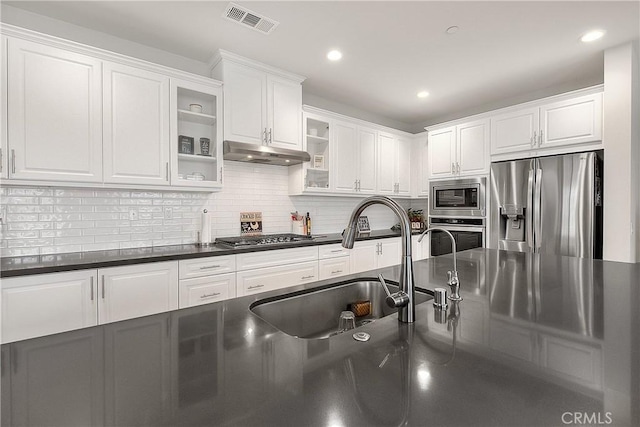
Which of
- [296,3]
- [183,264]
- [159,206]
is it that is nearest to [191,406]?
[183,264]

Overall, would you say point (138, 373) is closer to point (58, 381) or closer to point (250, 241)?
point (58, 381)

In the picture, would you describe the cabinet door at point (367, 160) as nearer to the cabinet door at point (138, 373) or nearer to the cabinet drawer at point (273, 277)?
the cabinet drawer at point (273, 277)

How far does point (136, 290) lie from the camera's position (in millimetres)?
2154

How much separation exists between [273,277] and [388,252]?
1749mm

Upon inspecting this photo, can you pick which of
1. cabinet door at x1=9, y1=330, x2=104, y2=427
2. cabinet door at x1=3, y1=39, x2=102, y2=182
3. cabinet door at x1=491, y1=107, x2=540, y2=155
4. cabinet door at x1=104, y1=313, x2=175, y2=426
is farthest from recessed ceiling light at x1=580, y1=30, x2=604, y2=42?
cabinet door at x1=3, y1=39, x2=102, y2=182

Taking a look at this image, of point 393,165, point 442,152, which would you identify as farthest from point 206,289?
point 442,152

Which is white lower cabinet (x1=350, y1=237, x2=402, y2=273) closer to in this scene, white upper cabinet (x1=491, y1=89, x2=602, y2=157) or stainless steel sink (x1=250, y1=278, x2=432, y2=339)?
white upper cabinet (x1=491, y1=89, x2=602, y2=157)

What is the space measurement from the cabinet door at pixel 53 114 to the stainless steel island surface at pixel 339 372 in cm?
192

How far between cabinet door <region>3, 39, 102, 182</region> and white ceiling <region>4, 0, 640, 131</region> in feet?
1.51

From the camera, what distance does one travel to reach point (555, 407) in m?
0.52

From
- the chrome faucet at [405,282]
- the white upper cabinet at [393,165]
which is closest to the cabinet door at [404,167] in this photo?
the white upper cabinet at [393,165]

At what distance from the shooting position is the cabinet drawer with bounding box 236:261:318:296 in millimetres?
2678

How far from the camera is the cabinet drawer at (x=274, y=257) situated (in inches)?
105

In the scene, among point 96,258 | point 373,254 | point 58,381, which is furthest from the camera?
point 373,254
